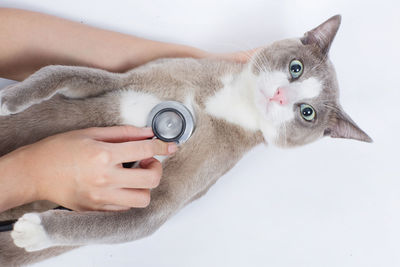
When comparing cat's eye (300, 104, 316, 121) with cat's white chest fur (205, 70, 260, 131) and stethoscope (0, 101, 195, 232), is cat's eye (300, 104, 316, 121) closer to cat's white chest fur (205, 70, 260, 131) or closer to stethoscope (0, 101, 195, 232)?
cat's white chest fur (205, 70, 260, 131)

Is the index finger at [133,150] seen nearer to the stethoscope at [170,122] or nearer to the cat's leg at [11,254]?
the stethoscope at [170,122]

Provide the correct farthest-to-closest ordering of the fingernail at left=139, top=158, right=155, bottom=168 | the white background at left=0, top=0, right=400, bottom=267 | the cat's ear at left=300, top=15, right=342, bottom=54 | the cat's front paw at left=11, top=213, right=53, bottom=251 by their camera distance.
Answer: the white background at left=0, top=0, right=400, bottom=267, the cat's ear at left=300, top=15, right=342, bottom=54, the fingernail at left=139, top=158, right=155, bottom=168, the cat's front paw at left=11, top=213, right=53, bottom=251

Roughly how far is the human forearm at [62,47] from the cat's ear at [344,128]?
1.95 feet

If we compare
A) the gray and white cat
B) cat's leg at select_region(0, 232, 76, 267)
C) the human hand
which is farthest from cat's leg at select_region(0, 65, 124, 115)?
cat's leg at select_region(0, 232, 76, 267)

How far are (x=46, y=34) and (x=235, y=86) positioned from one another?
0.71 m

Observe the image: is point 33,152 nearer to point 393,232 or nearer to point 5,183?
point 5,183

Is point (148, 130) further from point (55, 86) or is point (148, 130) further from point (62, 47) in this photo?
point (62, 47)

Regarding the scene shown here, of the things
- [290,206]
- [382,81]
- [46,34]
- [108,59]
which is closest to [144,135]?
[108,59]

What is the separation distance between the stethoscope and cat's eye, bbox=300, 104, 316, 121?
1.28 ft

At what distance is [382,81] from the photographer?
5.32ft

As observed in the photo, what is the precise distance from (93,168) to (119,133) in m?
0.15

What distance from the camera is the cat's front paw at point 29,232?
3.59ft

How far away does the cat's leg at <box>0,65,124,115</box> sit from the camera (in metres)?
1.17

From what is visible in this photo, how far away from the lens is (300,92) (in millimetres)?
1313
